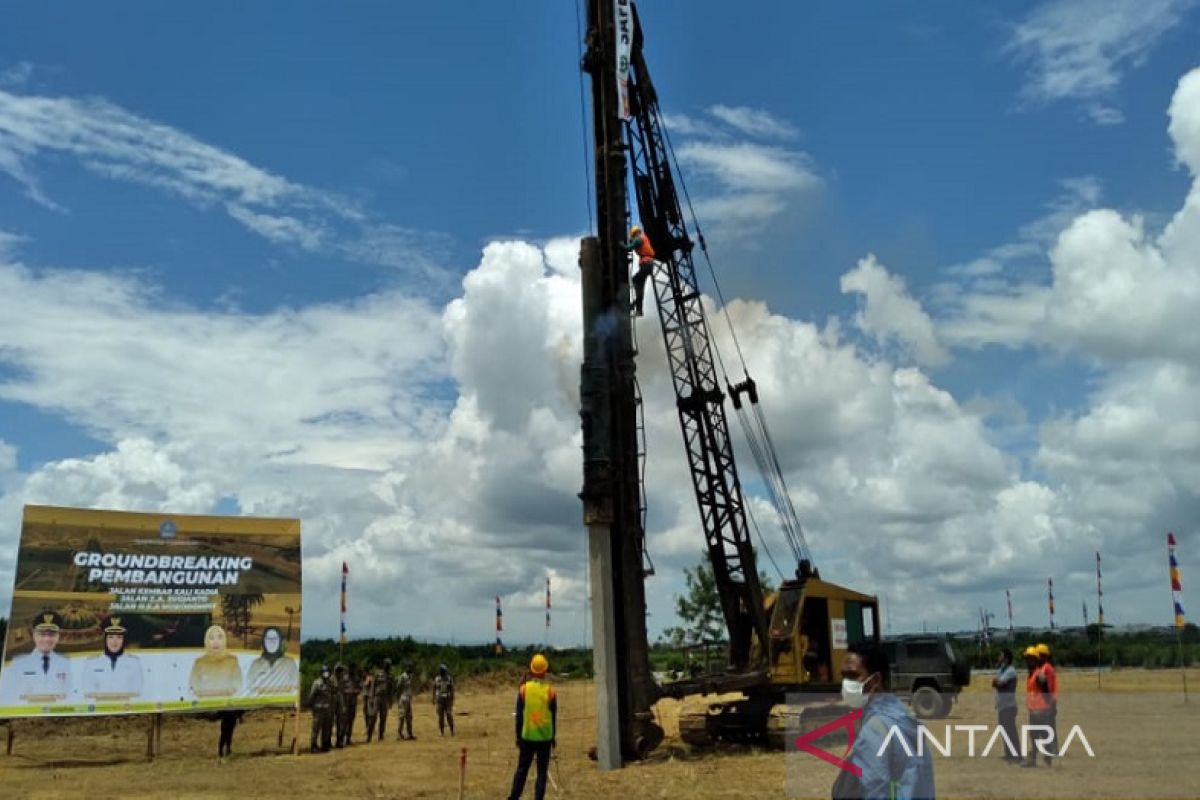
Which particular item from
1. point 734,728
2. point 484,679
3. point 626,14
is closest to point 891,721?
point 734,728

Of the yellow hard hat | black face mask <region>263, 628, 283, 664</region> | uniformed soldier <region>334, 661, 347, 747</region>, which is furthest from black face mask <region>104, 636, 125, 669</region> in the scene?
the yellow hard hat

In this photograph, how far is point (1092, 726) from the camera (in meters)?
23.7

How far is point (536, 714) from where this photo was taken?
13.4m

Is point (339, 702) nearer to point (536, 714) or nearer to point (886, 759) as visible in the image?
point (536, 714)

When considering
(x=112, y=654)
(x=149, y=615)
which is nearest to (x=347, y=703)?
(x=149, y=615)

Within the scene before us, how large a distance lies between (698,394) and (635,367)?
6.11 meters

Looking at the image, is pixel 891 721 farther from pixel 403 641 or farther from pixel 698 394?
pixel 403 641

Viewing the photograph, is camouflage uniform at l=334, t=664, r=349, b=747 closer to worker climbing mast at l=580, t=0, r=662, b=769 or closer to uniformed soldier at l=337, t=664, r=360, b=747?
uniformed soldier at l=337, t=664, r=360, b=747

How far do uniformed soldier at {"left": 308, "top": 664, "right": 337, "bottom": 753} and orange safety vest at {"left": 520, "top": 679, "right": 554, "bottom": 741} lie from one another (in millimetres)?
12190

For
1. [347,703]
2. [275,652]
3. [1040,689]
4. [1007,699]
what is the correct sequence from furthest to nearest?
[347,703] → [275,652] → [1007,699] → [1040,689]

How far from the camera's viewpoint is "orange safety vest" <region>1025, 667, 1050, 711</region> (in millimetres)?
16625

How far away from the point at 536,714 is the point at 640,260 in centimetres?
1247

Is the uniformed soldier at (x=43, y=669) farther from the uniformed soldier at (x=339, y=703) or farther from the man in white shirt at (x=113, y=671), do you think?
the uniformed soldier at (x=339, y=703)

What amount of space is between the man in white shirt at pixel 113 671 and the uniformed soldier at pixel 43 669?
0.44 metres
